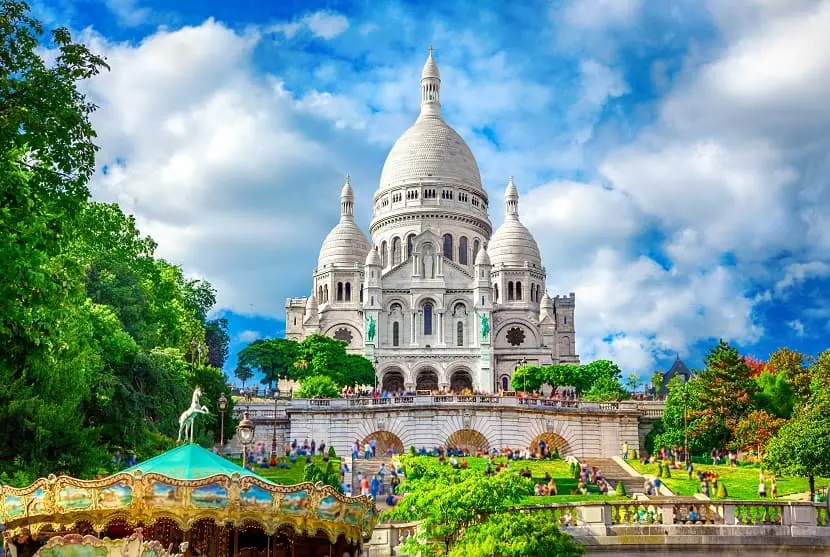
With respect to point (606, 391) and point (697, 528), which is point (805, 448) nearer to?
point (697, 528)

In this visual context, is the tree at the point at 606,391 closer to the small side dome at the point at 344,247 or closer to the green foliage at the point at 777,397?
the green foliage at the point at 777,397

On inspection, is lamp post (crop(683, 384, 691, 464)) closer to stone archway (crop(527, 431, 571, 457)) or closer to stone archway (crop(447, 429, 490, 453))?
stone archway (crop(527, 431, 571, 457))

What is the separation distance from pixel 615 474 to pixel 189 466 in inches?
1219

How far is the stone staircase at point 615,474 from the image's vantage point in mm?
46463

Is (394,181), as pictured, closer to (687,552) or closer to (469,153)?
(469,153)

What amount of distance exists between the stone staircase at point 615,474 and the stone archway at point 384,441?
9.25m

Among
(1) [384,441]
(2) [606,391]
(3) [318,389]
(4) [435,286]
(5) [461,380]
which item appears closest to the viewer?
(1) [384,441]

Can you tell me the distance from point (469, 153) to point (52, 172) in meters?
84.8

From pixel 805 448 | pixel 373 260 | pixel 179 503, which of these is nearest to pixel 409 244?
pixel 373 260

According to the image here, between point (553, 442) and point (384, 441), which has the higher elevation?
point (384, 441)

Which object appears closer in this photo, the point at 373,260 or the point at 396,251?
the point at 373,260

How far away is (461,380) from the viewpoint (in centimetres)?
9062

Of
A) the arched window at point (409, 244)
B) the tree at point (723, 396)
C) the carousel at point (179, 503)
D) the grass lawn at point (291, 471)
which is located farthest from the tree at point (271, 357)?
the carousel at point (179, 503)

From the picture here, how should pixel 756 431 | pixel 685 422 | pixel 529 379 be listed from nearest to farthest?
pixel 756 431 → pixel 685 422 → pixel 529 379
